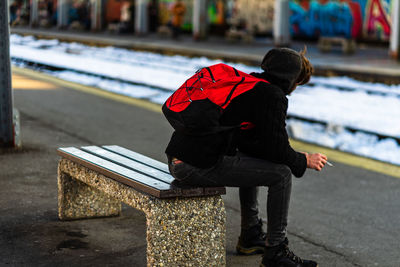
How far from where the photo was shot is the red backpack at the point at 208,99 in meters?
3.48

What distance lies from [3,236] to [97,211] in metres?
0.69

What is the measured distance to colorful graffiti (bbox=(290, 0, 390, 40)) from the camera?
25.5m

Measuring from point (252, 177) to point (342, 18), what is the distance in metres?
24.5

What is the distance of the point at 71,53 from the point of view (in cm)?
2462

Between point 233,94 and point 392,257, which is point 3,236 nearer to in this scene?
point 233,94

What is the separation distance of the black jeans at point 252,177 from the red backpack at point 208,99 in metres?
0.20

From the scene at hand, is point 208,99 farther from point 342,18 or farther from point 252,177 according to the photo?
point 342,18

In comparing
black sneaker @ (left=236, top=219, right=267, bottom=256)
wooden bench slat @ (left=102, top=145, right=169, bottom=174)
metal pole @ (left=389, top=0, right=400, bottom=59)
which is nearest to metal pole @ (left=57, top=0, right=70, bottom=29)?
metal pole @ (left=389, top=0, right=400, bottom=59)

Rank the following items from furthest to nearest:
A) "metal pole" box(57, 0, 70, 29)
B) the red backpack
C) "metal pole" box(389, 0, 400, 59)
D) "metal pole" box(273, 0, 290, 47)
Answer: "metal pole" box(57, 0, 70, 29), "metal pole" box(273, 0, 290, 47), "metal pole" box(389, 0, 400, 59), the red backpack

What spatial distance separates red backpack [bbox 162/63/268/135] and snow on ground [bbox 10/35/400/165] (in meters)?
3.95

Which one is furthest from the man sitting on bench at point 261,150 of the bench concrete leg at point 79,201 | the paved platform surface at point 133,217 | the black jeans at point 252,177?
the bench concrete leg at point 79,201

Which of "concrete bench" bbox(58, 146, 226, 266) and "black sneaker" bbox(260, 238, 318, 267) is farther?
"black sneaker" bbox(260, 238, 318, 267)

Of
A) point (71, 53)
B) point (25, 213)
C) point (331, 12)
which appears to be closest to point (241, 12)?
point (331, 12)

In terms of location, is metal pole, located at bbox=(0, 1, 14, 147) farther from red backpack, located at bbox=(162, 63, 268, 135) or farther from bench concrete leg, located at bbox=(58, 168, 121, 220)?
red backpack, located at bbox=(162, 63, 268, 135)
